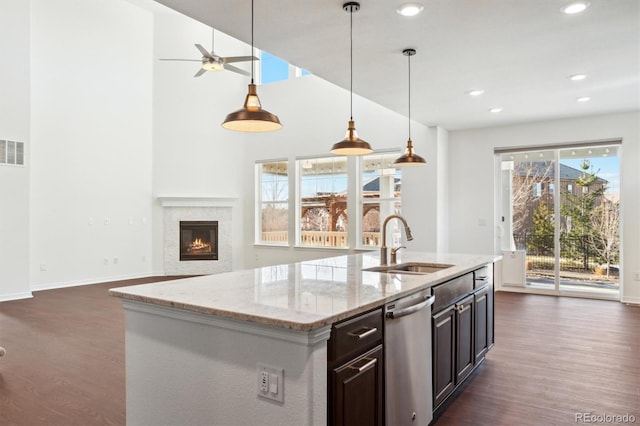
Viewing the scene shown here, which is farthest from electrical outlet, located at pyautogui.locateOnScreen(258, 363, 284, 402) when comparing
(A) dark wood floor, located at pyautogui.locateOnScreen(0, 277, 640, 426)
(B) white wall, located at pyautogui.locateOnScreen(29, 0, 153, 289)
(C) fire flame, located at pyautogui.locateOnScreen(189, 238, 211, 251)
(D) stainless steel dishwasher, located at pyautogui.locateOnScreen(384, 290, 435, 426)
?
(C) fire flame, located at pyautogui.locateOnScreen(189, 238, 211, 251)

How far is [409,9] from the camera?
316cm

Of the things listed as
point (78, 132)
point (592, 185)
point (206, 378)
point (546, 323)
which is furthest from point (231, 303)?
point (78, 132)

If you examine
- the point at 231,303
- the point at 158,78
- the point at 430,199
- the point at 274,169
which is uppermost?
the point at 158,78

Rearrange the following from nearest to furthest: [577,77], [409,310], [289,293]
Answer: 1. [289,293]
2. [409,310]
3. [577,77]

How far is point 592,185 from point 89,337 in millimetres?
7077

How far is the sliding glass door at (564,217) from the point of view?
260 inches

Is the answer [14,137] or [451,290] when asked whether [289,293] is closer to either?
[451,290]

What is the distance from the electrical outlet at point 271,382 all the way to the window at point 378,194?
6.33 m

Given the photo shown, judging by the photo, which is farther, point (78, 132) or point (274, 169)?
point (274, 169)

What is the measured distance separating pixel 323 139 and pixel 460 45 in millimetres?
4842

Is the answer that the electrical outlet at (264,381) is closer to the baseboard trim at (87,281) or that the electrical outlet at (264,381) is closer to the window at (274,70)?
the baseboard trim at (87,281)

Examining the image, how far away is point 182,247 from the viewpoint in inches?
356

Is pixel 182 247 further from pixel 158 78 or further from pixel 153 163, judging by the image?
pixel 158 78

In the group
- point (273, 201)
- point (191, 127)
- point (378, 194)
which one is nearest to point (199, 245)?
point (273, 201)
